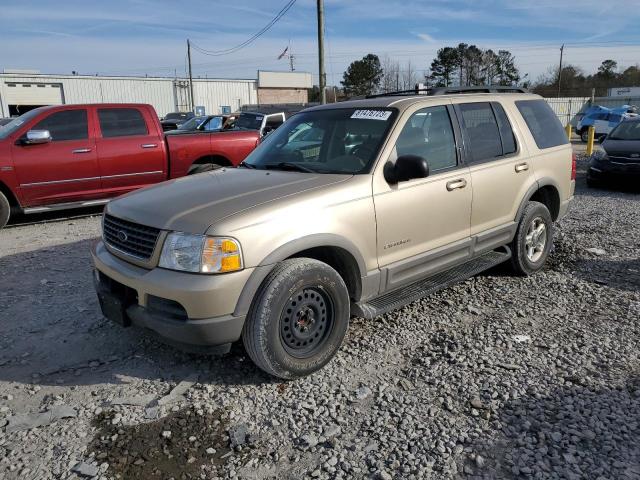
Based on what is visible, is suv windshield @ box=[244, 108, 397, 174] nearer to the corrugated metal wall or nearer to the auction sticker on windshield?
the auction sticker on windshield

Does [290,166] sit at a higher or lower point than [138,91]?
lower

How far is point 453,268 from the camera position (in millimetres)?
4551

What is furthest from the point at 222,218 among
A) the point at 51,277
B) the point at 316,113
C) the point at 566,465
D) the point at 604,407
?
the point at 51,277

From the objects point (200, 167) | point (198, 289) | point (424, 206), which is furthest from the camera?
point (200, 167)

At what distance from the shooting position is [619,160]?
10.7 m

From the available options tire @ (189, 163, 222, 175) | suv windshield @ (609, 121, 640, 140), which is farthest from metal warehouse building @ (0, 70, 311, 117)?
suv windshield @ (609, 121, 640, 140)

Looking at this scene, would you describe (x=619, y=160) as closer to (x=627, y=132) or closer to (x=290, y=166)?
(x=627, y=132)

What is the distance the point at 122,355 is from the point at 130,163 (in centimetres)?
537

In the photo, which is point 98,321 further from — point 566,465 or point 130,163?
point 130,163

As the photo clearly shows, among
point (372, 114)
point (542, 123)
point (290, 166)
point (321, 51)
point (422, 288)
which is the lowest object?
point (422, 288)

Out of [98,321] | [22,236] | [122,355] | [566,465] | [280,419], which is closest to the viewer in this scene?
[566,465]

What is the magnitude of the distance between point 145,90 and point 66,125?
156 feet

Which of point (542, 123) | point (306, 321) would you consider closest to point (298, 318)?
point (306, 321)

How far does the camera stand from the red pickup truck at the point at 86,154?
7750 millimetres
